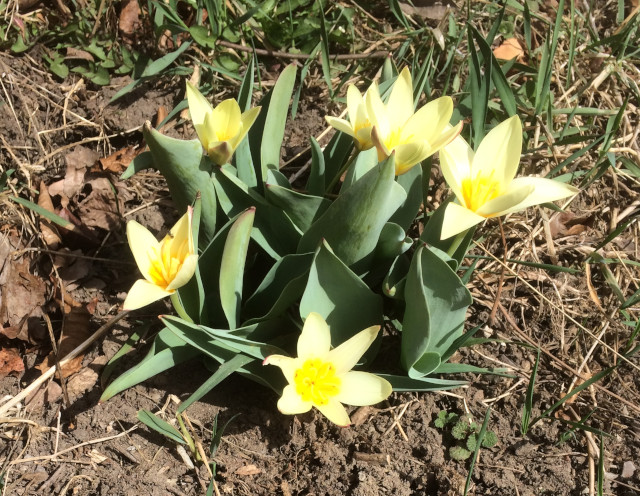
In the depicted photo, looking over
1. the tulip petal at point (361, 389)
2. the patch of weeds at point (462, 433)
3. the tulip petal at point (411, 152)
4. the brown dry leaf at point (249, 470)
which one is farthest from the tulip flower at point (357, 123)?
the brown dry leaf at point (249, 470)

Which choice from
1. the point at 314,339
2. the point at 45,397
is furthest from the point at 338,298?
the point at 45,397

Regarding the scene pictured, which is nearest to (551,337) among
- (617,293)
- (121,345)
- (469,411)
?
(617,293)

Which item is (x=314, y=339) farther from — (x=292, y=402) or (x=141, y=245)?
(x=141, y=245)

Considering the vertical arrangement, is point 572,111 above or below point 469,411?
above

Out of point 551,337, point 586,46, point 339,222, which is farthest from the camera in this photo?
point 586,46

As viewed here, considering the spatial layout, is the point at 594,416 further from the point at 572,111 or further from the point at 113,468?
the point at 113,468

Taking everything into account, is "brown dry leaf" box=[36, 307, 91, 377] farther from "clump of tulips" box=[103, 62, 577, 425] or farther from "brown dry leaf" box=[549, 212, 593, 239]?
"brown dry leaf" box=[549, 212, 593, 239]

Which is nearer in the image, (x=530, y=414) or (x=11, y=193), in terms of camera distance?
(x=530, y=414)
